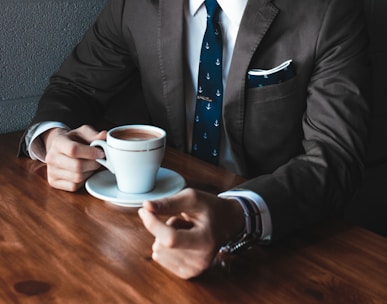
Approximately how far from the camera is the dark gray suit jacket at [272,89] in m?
1.21

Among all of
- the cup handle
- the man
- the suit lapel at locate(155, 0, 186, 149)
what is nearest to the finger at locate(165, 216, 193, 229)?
the man

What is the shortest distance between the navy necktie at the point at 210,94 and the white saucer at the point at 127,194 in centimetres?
29

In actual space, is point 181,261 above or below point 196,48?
below

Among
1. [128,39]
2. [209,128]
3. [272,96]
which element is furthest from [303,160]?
[128,39]

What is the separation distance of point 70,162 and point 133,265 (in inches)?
13.5

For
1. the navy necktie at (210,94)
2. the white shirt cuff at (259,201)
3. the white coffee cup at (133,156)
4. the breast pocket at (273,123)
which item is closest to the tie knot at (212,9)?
the navy necktie at (210,94)

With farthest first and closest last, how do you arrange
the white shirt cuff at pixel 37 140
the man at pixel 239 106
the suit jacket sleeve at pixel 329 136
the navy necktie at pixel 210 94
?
the navy necktie at pixel 210 94 < the white shirt cuff at pixel 37 140 < the suit jacket sleeve at pixel 329 136 < the man at pixel 239 106

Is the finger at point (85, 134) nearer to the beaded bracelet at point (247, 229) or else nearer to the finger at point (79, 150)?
the finger at point (79, 150)

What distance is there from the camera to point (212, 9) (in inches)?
58.4

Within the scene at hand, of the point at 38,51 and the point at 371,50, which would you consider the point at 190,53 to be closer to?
the point at 38,51

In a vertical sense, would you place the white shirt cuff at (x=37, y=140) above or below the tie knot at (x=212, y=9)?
below

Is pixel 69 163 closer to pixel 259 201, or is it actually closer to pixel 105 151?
pixel 105 151

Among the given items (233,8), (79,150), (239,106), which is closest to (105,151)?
(79,150)

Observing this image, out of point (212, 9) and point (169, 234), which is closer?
point (169, 234)
